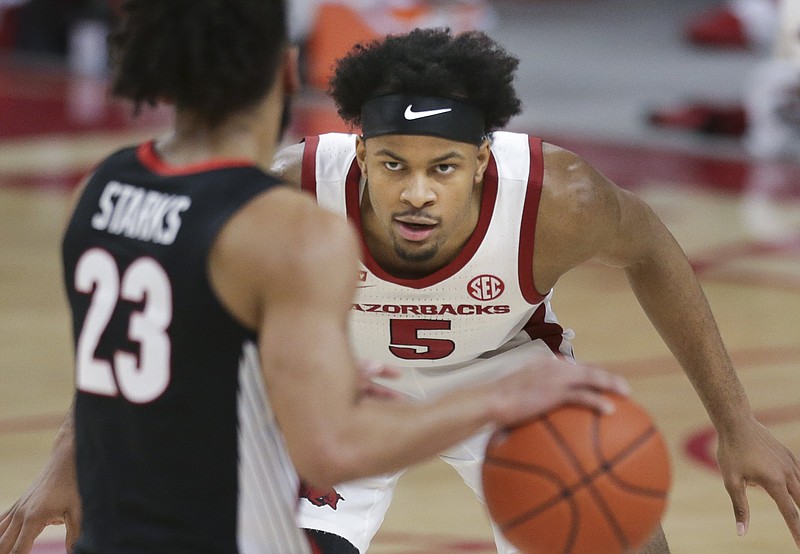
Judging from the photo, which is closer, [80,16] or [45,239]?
[45,239]

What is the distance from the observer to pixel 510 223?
4285 millimetres

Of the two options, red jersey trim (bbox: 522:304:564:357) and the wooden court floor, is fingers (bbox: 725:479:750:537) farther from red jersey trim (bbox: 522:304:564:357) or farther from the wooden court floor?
the wooden court floor

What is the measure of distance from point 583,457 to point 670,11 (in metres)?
23.0

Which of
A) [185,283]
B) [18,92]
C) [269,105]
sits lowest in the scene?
[18,92]

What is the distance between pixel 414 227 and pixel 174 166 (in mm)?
1474

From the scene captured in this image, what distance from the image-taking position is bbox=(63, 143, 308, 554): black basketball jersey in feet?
8.70

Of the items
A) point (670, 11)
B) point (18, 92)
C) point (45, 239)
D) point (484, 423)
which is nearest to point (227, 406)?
point (484, 423)

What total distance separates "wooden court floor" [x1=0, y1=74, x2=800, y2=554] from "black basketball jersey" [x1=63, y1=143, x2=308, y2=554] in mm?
2554

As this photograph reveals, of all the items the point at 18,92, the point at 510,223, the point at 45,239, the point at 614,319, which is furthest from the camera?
the point at 18,92

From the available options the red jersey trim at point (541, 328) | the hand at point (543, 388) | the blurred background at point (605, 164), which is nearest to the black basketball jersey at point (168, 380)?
the hand at point (543, 388)

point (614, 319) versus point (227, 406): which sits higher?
point (227, 406)

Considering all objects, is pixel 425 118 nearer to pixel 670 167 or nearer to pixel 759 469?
pixel 759 469

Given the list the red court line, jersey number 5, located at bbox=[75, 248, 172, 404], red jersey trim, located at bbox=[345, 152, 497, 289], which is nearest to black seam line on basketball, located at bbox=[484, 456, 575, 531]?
jersey number 5, located at bbox=[75, 248, 172, 404]

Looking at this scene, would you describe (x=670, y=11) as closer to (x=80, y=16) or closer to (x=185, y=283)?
(x=80, y=16)
